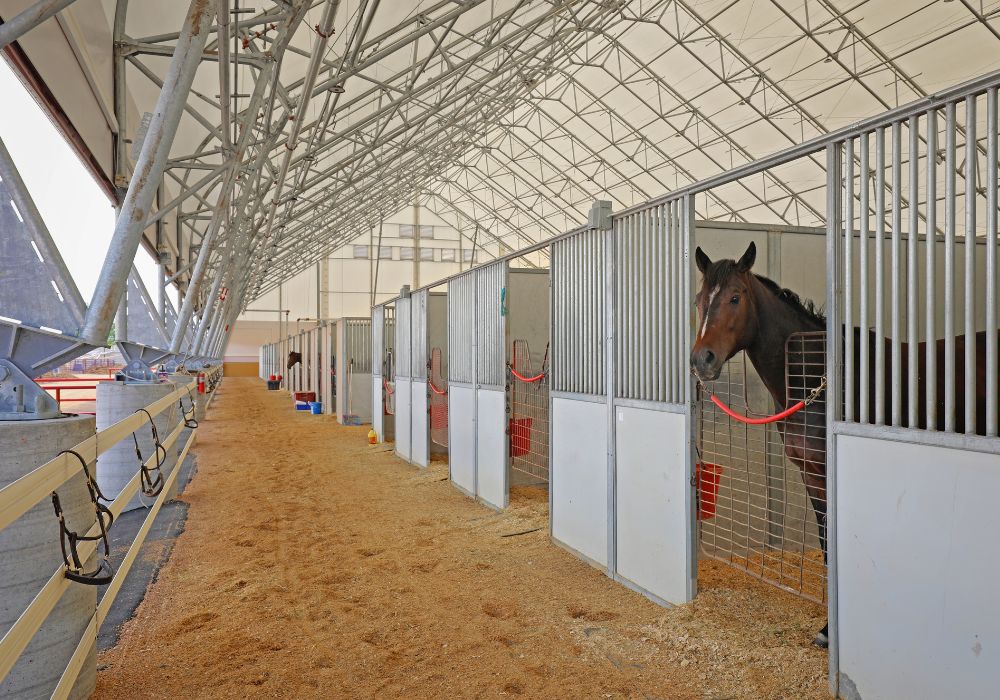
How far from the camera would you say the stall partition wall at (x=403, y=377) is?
34.6 feet

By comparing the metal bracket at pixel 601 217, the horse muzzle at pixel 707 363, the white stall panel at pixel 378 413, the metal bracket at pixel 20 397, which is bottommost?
the white stall panel at pixel 378 413

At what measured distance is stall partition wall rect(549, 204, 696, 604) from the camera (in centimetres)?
415

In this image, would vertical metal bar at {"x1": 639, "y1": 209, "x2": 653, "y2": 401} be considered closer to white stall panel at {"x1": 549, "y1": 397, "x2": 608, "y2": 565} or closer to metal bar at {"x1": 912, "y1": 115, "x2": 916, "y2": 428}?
white stall panel at {"x1": 549, "y1": 397, "x2": 608, "y2": 565}

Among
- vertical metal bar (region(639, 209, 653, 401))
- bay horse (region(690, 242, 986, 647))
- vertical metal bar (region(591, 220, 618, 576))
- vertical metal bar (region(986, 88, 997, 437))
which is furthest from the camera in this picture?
vertical metal bar (region(591, 220, 618, 576))

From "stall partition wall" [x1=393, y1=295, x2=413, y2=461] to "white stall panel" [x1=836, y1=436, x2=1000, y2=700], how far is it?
7.98 meters

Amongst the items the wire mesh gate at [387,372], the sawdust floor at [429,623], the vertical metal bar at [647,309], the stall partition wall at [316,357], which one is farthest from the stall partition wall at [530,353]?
the stall partition wall at [316,357]

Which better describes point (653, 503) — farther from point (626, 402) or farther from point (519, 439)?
point (519, 439)

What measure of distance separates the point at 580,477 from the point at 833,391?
8.44 feet

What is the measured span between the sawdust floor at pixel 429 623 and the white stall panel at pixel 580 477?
0.62 ft

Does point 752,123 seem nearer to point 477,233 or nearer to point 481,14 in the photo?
point 481,14

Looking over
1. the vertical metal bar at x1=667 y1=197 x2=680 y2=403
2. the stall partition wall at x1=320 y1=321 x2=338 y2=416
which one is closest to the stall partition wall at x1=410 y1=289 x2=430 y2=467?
the vertical metal bar at x1=667 y1=197 x2=680 y2=403

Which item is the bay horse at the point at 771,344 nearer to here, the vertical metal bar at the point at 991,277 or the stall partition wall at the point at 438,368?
the vertical metal bar at the point at 991,277

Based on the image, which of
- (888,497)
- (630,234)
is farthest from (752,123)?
(888,497)

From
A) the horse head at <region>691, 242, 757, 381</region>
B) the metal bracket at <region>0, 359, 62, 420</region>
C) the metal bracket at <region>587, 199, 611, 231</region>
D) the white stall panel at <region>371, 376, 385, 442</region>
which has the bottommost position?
the white stall panel at <region>371, 376, 385, 442</region>
